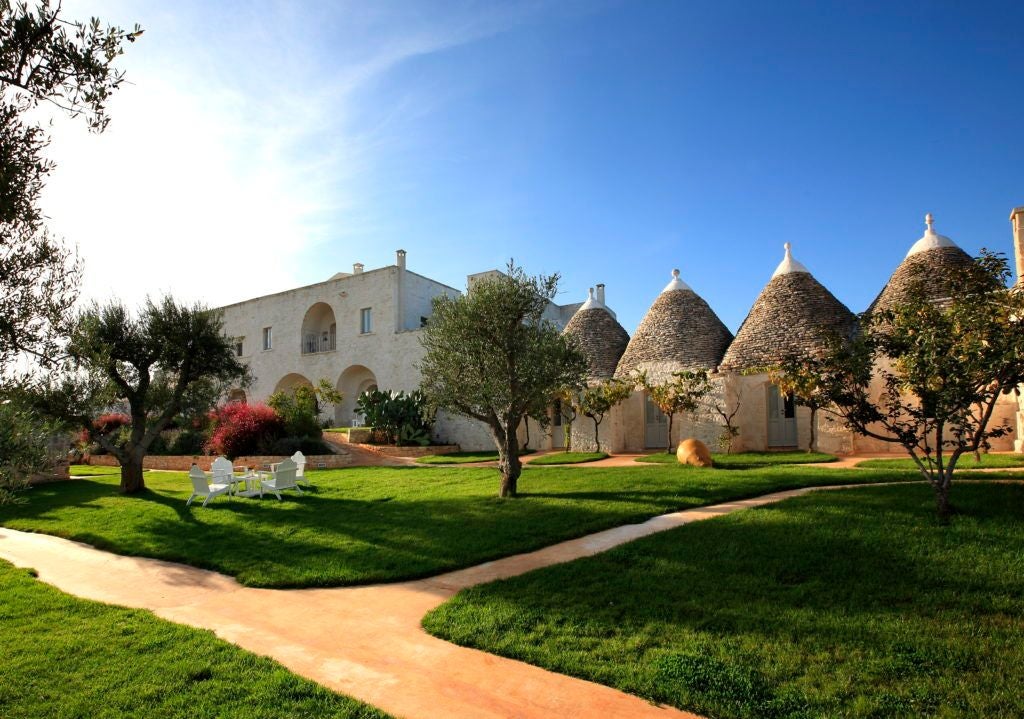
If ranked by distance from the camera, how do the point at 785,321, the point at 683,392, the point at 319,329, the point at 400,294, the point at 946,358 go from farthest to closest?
the point at 319,329 → the point at 400,294 → the point at 785,321 → the point at 683,392 → the point at 946,358

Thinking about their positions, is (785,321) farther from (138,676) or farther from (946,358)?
(138,676)

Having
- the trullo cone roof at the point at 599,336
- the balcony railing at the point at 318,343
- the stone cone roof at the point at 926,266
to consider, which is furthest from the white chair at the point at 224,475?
the balcony railing at the point at 318,343

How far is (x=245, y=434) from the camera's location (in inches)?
842

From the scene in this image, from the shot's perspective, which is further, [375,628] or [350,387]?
[350,387]

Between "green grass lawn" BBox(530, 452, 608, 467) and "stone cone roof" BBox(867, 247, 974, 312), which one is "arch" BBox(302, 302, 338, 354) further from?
"stone cone roof" BBox(867, 247, 974, 312)

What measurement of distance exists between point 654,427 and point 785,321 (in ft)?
20.6

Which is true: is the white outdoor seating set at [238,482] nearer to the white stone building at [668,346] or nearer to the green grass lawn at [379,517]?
the green grass lawn at [379,517]

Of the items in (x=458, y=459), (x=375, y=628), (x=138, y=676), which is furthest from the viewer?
(x=458, y=459)

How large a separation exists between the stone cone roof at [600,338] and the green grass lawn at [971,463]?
1101 cm

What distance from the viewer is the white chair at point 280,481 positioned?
12.9 m

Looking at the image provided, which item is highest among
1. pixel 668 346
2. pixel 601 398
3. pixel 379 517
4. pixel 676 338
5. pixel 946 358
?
pixel 676 338

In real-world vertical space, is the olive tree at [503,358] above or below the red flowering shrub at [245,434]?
above

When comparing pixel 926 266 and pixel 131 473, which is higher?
pixel 926 266

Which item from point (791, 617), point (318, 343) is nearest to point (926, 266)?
point (791, 617)
